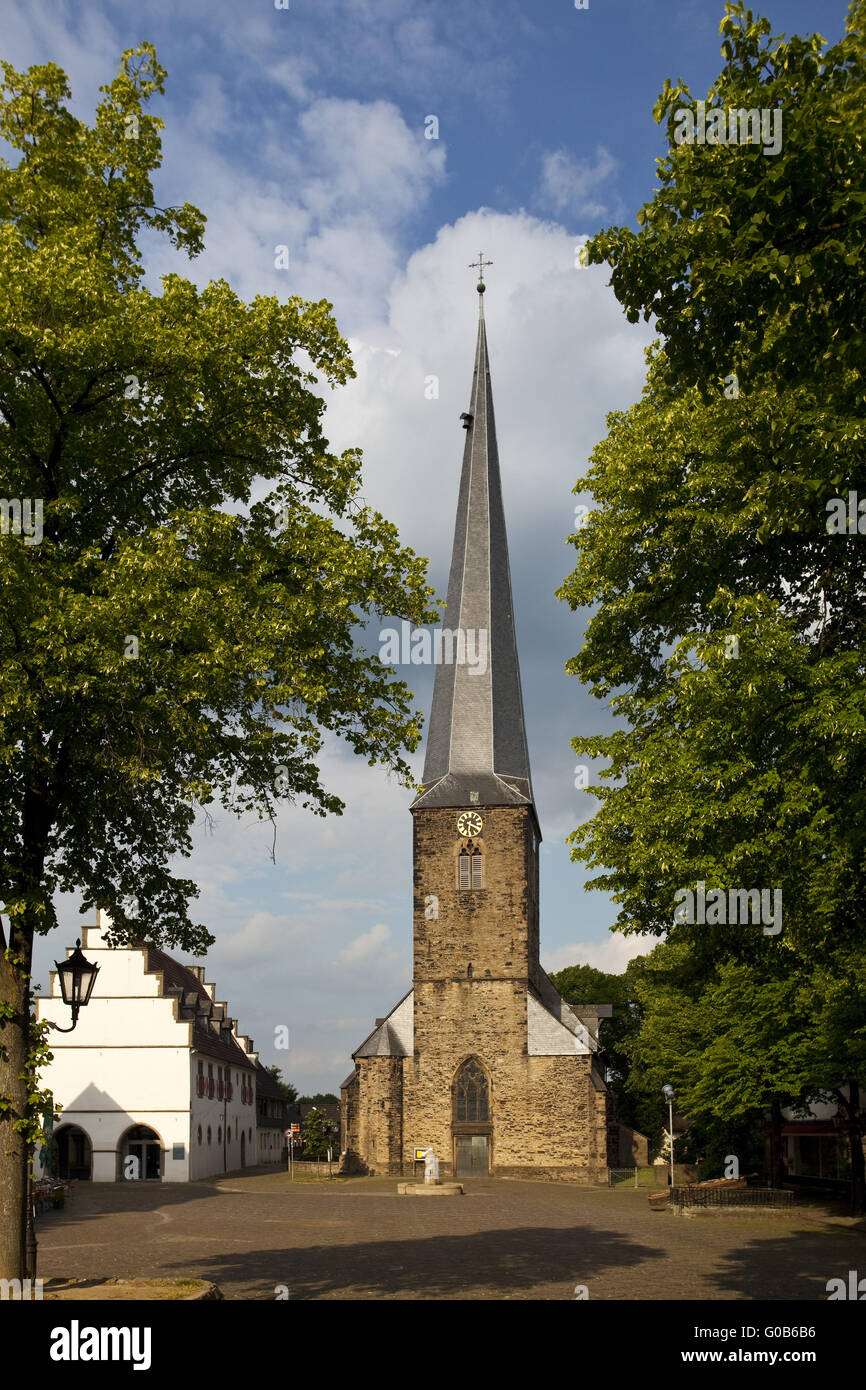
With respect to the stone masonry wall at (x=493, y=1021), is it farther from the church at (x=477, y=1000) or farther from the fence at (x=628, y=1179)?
the fence at (x=628, y=1179)

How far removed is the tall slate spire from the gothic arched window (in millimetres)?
11744

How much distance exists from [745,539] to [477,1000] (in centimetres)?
4101

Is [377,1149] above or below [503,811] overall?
below

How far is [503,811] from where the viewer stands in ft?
184

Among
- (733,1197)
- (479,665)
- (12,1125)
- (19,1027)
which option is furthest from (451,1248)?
(479,665)

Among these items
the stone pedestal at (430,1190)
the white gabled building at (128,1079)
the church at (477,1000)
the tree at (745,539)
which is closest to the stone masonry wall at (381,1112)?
the church at (477,1000)

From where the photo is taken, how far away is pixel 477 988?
53562mm

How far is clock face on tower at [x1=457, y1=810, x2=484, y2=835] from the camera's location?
184 feet

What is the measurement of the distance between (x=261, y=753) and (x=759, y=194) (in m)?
7.54

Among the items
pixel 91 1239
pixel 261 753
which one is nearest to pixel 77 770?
pixel 261 753

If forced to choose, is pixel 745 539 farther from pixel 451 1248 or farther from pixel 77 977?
pixel 451 1248

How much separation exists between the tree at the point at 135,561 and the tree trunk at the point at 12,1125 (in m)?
0.02

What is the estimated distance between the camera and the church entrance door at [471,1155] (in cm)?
5150

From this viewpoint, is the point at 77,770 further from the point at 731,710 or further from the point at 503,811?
the point at 503,811
